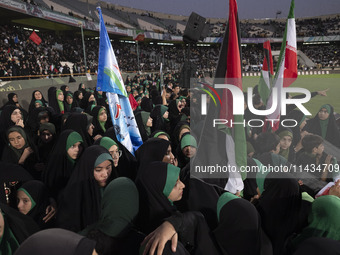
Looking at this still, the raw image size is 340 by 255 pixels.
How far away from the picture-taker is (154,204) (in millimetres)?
2066

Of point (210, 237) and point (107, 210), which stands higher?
point (107, 210)

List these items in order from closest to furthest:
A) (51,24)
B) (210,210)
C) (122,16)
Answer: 1. (210,210)
2. (51,24)
3. (122,16)

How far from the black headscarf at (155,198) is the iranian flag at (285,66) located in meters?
2.49

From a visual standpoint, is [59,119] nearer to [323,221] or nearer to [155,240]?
[155,240]

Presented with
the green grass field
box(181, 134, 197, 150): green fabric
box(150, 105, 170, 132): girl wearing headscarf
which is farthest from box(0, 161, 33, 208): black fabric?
the green grass field

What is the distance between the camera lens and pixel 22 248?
114 cm

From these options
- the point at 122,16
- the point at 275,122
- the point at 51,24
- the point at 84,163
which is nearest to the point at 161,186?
the point at 84,163

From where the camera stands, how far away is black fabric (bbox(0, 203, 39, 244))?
187 cm

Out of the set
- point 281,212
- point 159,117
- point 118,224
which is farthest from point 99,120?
point 281,212

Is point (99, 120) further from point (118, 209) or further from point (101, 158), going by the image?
point (118, 209)

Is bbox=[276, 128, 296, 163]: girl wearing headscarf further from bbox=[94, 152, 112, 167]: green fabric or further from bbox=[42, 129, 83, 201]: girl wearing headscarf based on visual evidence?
bbox=[42, 129, 83, 201]: girl wearing headscarf

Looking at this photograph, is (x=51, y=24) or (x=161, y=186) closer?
(x=161, y=186)

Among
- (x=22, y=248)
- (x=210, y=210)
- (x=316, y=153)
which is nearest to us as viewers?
(x=22, y=248)

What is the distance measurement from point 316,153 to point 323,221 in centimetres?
209
